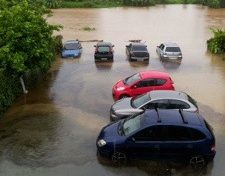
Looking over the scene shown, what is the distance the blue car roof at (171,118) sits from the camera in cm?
1547

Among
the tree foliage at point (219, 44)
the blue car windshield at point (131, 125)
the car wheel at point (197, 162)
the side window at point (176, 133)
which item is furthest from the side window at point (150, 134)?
the tree foliage at point (219, 44)

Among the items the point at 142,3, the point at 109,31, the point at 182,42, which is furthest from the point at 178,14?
the point at 182,42

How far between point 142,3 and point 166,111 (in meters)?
63.6

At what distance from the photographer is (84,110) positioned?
22000 mm

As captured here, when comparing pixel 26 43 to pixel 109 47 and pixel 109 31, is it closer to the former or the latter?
pixel 109 47

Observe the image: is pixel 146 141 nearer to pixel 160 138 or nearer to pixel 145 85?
pixel 160 138

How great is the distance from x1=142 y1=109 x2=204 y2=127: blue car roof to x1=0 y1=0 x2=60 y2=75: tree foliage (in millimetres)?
8867

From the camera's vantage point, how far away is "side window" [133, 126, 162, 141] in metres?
15.2

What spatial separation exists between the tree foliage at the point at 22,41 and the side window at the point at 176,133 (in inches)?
390

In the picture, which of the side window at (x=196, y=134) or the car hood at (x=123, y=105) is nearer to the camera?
the side window at (x=196, y=134)

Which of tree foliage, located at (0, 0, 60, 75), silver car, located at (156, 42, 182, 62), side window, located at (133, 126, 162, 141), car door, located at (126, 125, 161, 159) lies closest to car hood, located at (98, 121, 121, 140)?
car door, located at (126, 125, 161, 159)

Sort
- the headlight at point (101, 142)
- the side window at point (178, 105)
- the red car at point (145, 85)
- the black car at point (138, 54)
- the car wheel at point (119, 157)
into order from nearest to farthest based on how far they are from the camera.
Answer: the car wheel at point (119, 157), the headlight at point (101, 142), the side window at point (178, 105), the red car at point (145, 85), the black car at point (138, 54)

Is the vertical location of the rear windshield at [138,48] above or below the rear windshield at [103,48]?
below

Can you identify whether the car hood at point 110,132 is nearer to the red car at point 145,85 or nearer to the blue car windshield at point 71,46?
the red car at point 145,85
